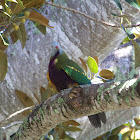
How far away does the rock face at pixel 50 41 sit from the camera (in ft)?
5.35

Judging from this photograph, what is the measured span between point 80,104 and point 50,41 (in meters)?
0.76

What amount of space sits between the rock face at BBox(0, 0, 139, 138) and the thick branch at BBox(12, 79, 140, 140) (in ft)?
1.43

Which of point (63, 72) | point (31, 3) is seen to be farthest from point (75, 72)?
point (31, 3)

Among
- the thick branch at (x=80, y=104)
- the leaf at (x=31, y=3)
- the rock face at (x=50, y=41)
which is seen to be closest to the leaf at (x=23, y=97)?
the rock face at (x=50, y=41)

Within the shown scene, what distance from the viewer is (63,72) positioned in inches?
65.3

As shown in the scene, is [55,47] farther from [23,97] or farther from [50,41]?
[23,97]

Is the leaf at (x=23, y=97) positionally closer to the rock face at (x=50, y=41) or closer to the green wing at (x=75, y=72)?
the rock face at (x=50, y=41)

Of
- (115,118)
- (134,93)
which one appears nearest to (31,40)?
(115,118)

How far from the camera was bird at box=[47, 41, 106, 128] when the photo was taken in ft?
5.23

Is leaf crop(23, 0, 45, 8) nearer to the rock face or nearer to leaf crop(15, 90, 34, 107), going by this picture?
the rock face

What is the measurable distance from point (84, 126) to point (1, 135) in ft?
2.25

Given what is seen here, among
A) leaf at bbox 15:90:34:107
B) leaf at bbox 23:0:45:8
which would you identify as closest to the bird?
leaf at bbox 15:90:34:107

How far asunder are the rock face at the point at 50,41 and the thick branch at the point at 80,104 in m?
0.43

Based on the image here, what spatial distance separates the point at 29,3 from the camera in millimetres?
1280
